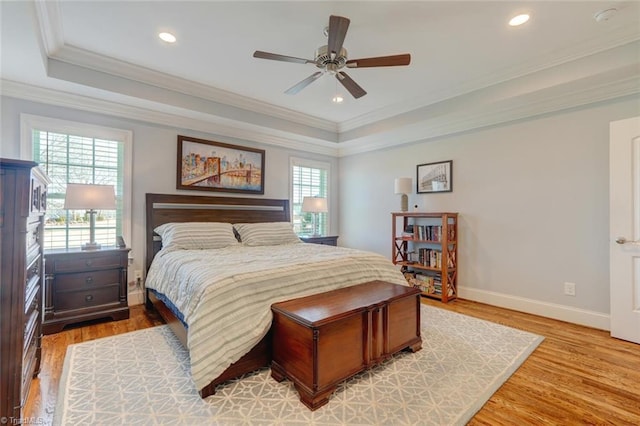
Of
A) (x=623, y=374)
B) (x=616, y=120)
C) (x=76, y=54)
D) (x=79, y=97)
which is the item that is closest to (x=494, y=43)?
(x=616, y=120)

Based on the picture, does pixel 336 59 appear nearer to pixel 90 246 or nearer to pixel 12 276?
pixel 12 276

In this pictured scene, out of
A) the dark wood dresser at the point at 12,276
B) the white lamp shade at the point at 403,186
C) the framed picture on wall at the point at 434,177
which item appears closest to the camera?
the dark wood dresser at the point at 12,276

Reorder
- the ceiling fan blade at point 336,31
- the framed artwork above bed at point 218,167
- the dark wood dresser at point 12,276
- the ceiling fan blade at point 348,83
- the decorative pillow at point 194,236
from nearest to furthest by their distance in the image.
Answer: the dark wood dresser at point 12,276 → the ceiling fan blade at point 336,31 → the ceiling fan blade at point 348,83 → the decorative pillow at point 194,236 → the framed artwork above bed at point 218,167

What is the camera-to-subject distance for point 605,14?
2.33 m

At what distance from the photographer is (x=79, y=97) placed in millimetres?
3289

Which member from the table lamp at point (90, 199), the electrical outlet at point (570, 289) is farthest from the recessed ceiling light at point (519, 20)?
the table lamp at point (90, 199)

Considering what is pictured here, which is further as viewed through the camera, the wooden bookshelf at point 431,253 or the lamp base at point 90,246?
the wooden bookshelf at point 431,253

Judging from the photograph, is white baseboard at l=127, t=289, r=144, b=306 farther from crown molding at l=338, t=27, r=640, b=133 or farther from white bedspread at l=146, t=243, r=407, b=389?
crown molding at l=338, t=27, r=640, b=133

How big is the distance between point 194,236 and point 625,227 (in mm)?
4354

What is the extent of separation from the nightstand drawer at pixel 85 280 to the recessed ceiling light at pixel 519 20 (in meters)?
4.39

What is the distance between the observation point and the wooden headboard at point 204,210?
3750 millimetres

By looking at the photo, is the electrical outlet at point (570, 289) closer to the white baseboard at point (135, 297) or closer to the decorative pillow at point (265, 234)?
the decorative pillow at point (265, 234)

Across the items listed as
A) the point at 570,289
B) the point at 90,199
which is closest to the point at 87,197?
the point at 90,199

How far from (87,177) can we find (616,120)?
564 cm
